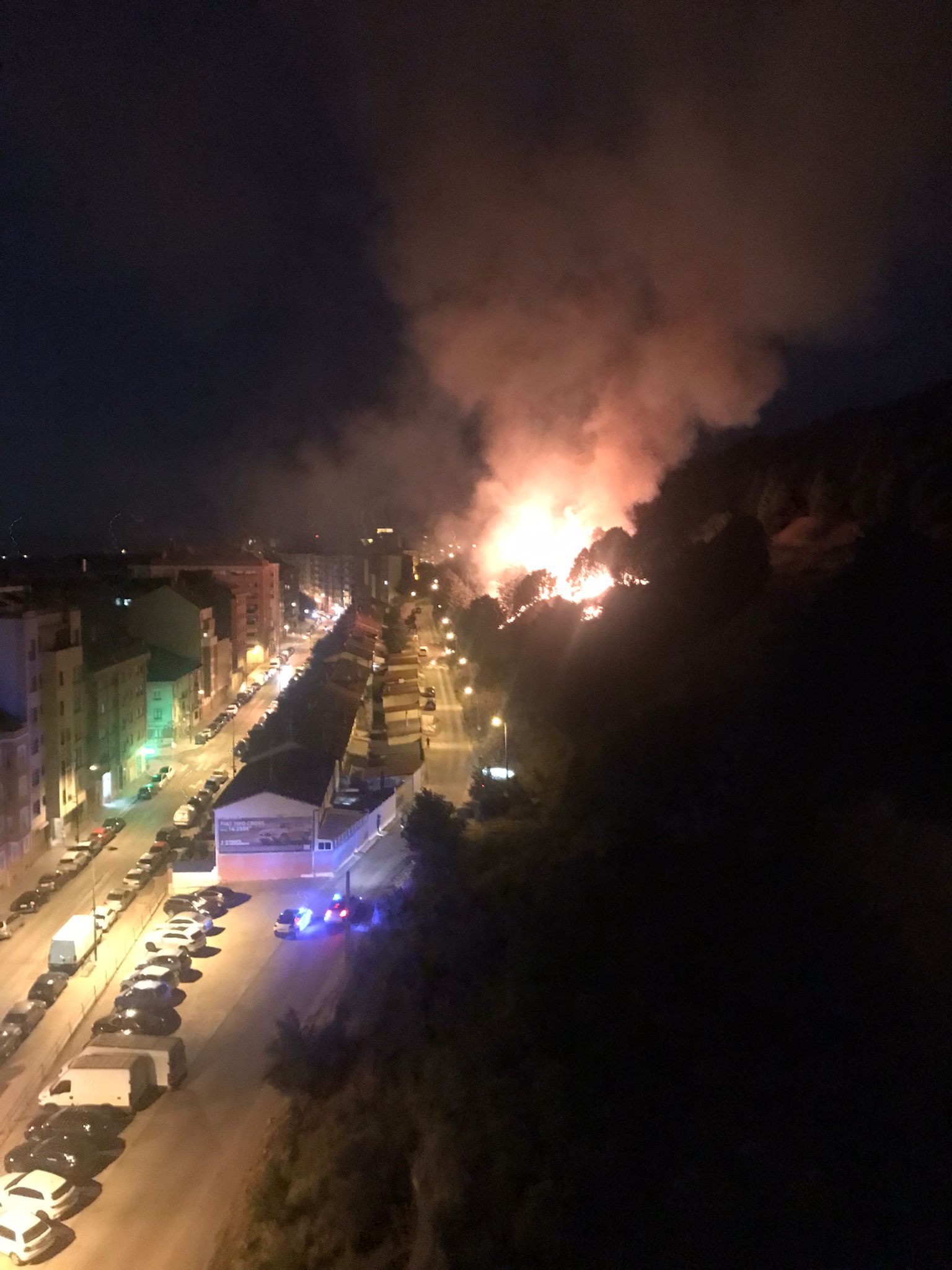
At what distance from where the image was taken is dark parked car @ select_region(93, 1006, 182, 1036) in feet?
20.3

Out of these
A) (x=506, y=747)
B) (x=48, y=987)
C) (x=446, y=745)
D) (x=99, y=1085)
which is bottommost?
(x=99, y=1085)

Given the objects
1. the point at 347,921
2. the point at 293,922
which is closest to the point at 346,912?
the point at 347,921

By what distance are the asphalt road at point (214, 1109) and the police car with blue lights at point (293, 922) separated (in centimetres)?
10

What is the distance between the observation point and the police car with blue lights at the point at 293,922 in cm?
780

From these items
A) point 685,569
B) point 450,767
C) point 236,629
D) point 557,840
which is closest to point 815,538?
point 685,569

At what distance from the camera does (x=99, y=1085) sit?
17.9 ft

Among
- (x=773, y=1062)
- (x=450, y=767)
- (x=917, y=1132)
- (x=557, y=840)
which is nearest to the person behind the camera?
(x=917, y=1132)

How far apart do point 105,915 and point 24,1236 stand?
3.85 metres

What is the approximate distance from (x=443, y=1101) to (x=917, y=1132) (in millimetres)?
2092

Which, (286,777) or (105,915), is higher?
(286,777)

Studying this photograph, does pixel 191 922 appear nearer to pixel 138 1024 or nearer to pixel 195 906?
pixel 195 906

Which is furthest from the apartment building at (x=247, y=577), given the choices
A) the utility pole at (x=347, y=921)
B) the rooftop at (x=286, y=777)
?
the utility pole at (x=347, y=921)

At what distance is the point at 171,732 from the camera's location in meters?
14.7

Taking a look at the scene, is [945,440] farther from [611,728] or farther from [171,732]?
[171,732]
